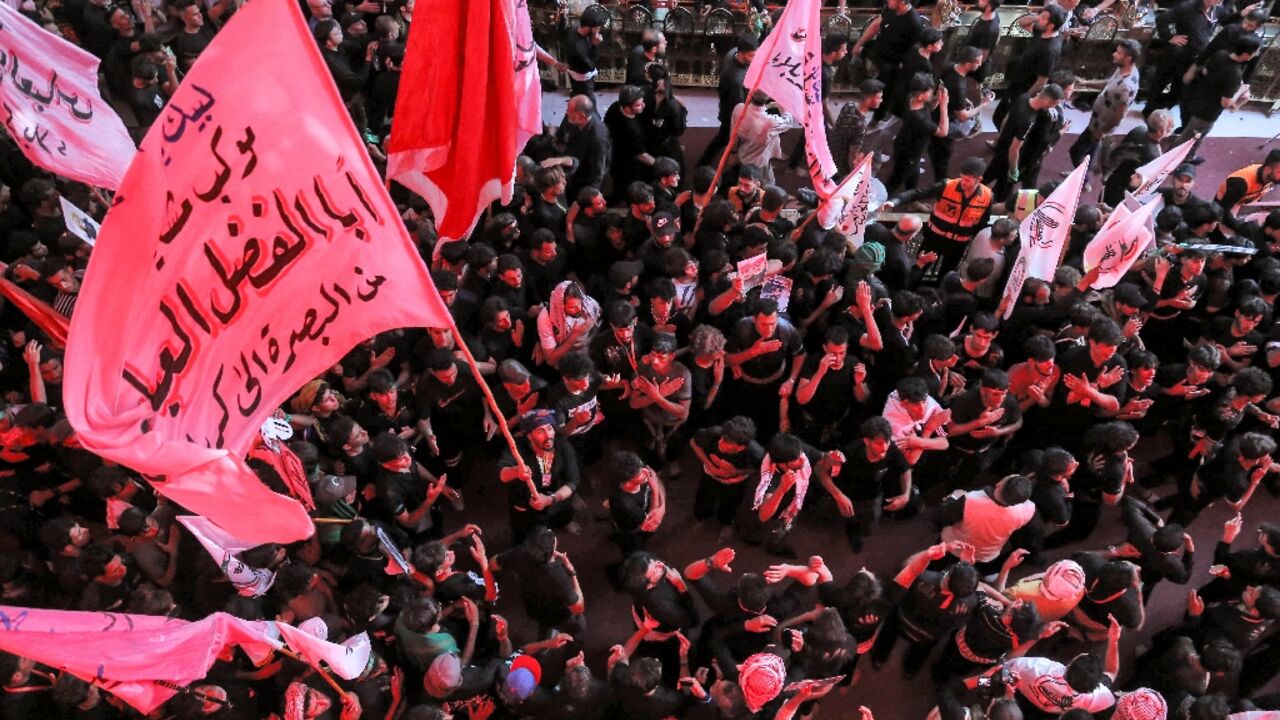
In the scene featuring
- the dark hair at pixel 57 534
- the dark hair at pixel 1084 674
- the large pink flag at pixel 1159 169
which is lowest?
the dark hair at pixel 1084 674

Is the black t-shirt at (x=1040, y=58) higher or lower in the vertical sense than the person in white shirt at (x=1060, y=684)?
higher

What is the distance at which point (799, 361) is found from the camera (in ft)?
22.2

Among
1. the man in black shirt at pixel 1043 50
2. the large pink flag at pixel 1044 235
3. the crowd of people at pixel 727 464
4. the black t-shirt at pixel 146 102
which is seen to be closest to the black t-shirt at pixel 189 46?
the crowd of people at pixel 727 464

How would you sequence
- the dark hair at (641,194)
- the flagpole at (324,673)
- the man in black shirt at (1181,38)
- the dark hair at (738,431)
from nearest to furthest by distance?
1. the flagpole at (324,673)
2. the dark hair at (738,431)
3. the dark hair at (641,194)
4. the man in black shirt at (1181,38)

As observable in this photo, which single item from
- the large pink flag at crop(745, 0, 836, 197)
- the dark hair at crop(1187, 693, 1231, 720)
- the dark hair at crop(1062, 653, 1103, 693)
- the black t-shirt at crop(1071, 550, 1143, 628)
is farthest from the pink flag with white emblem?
the dark hair at crop(1187, 693, 1231, 720)

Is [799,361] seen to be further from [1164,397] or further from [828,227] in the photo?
[1164,397]

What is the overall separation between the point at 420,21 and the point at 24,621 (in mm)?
3774

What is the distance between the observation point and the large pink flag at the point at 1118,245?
21.8 ft

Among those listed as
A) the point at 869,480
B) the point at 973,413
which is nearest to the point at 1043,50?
the point at 973,413

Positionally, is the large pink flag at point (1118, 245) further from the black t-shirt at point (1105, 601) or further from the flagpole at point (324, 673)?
the flagpole at point (324, 673)

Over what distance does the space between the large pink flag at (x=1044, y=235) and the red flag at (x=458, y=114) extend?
144 inches

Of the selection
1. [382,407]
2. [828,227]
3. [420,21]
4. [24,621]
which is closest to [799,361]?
[828,227]

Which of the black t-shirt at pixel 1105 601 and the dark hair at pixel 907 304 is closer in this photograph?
the black t-shirt at pixel 1105 601

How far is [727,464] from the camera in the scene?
626 cm
